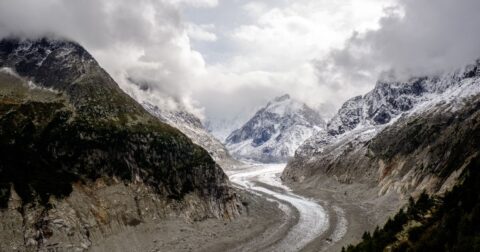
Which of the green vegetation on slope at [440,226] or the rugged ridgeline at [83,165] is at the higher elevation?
the rugged ridgeline at [83,165]

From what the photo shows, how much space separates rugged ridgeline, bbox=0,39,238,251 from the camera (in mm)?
81062

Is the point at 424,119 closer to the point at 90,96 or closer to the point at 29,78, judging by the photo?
the point at 90,96

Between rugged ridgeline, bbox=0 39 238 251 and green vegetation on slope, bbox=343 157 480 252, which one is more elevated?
rugged ridgeline, bbox=0 39 238 251

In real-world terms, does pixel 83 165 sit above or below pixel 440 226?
above

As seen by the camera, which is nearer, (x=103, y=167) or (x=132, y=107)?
(x=103, y=167)

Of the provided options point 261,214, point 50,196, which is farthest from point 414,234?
point 261,214

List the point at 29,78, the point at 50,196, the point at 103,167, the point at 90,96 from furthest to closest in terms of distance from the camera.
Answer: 1. the point at 29,78
2. the point at 90,96
3. the point at 103,167
4. the point at 50,196

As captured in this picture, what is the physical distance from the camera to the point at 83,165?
9894cm

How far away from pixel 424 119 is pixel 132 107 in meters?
112

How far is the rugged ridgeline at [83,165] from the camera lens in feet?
266

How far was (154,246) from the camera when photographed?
3489 inches

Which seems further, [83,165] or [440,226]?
[83,165]

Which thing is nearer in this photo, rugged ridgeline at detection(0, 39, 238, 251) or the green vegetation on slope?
the green vegetation on slope

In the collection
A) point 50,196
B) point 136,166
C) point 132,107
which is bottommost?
→ point 50,196
